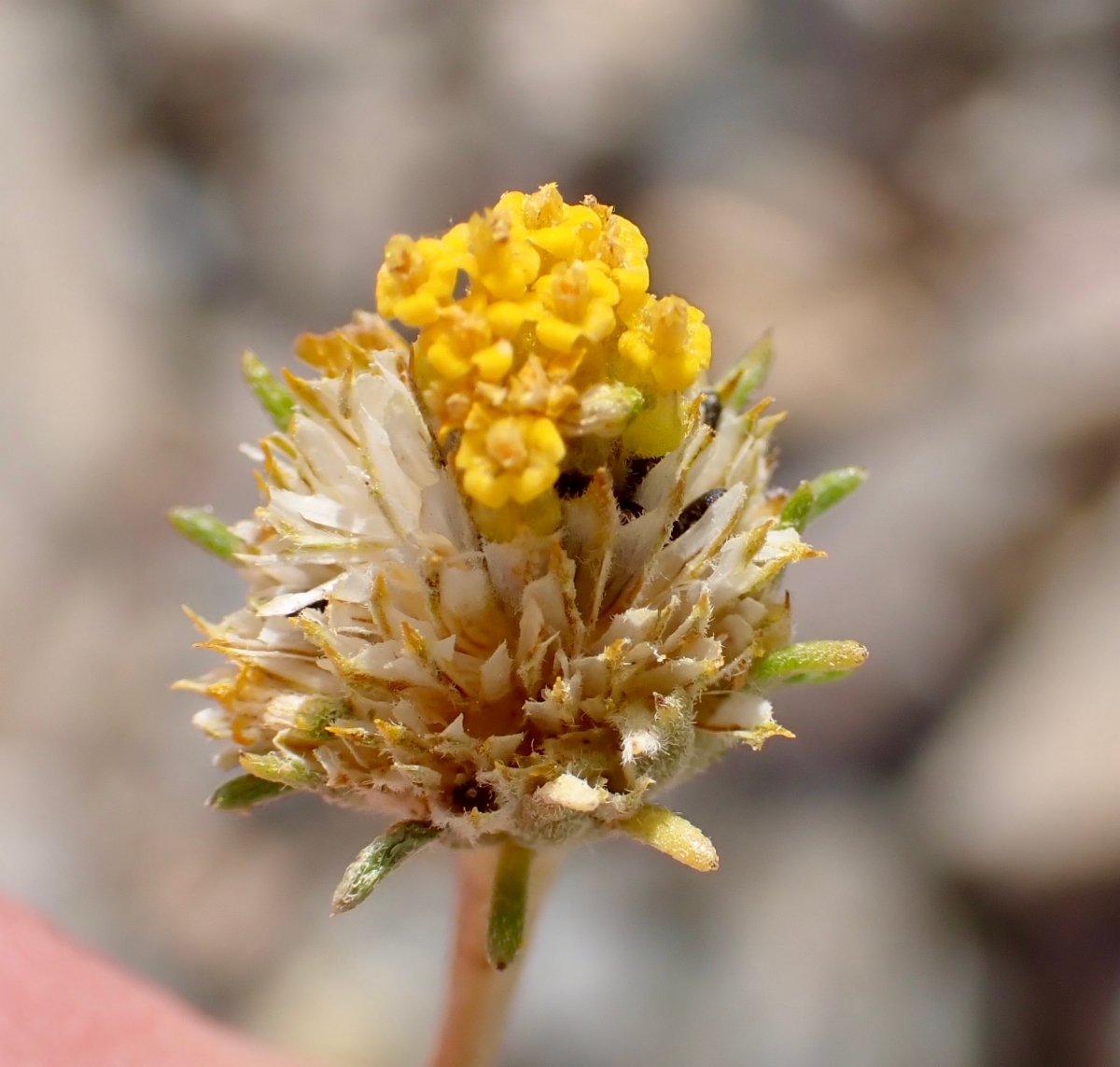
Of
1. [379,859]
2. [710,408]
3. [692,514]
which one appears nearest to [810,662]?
[692,514]

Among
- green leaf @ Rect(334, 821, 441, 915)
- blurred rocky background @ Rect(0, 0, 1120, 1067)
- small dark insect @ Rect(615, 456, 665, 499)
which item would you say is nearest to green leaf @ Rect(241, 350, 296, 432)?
small dark insect @ Rect(615, 456, 665, 499)

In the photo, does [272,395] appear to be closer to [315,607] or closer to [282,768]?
[315,607]

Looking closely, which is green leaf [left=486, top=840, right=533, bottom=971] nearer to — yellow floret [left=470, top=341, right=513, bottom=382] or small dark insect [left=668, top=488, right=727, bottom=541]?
small dark insect [left=668, top=488, right=727, bottom=541]

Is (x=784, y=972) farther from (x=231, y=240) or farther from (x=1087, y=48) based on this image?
(x=1087, y=48)

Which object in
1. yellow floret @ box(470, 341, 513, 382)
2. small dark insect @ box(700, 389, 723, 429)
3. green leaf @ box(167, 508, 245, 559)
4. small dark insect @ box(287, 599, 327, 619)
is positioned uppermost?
small dark insect @ box(700, 389, 723, 429)

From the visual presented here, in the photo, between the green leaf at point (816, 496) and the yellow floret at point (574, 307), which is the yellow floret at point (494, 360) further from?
the green leaf at point (816, 496)

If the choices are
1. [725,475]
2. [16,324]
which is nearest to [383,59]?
[16,324]
